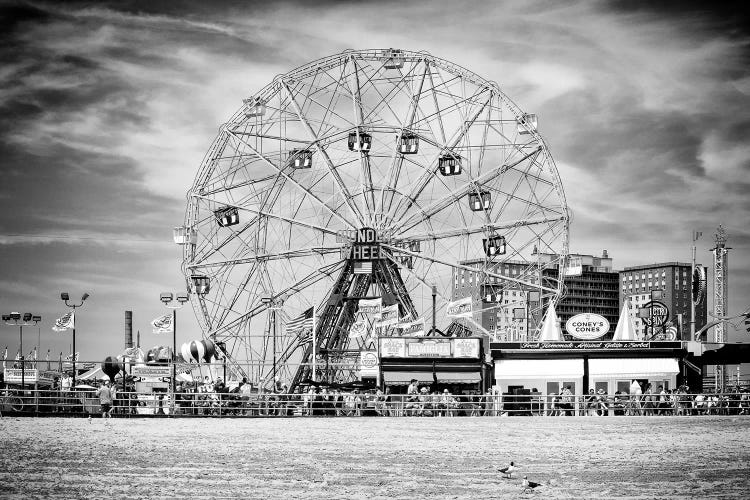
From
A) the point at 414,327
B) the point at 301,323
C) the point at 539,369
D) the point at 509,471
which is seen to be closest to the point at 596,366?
the point at 539,369

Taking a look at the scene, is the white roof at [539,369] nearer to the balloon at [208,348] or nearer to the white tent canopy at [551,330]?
the white tent canopy at [551,330]

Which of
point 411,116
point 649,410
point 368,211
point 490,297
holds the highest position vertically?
point 411,116

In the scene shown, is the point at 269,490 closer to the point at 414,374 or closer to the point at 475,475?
the point at 475,475

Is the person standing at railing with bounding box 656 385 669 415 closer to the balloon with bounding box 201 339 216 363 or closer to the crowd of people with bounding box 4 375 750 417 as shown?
the crowd of people with bounding box 4 375 750 417

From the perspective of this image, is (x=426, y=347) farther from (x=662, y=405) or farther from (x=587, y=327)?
(x=662, y=405)

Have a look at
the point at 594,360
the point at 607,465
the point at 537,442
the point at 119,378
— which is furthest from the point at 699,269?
the point at 607,465

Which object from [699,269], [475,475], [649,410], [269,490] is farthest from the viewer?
[699,269]

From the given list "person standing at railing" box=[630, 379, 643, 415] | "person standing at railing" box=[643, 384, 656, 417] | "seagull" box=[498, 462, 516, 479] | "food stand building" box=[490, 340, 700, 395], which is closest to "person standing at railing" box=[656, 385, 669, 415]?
"person standing at railing" box=[643, 384, 656, 417]

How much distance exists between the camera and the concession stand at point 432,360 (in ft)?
171

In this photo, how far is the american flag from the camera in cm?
5966

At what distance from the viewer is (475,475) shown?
67.5 ft

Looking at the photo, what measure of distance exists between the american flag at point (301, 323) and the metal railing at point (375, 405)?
12.0 metres

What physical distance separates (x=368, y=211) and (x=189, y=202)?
1008cm

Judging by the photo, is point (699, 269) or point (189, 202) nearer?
point (189, 202)
